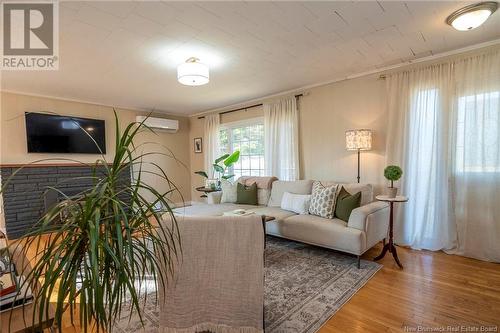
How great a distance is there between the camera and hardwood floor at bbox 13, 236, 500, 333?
5.64ft

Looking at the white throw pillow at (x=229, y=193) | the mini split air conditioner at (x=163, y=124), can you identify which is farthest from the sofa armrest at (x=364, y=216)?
the mini split air conditioner at (x=163, y=124)

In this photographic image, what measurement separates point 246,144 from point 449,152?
337 centimetres

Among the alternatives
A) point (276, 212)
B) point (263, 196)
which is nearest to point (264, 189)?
point (263, 196)

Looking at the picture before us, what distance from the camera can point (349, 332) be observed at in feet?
5.41

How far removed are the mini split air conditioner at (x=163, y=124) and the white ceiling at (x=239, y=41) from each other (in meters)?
1.32

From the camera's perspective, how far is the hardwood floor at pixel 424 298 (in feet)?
5.64

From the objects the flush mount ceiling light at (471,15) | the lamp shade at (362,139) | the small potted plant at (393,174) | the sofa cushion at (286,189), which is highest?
the flush mount ceiling light at (471,15)

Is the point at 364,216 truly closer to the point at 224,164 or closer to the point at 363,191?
the point at 363,191

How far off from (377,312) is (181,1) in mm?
2765

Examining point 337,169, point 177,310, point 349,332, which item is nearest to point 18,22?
point 177,310

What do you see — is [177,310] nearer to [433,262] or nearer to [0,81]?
[433,262]

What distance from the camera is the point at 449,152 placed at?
2854 mm

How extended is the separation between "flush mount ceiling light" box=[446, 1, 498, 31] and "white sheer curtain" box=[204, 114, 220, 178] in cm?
422

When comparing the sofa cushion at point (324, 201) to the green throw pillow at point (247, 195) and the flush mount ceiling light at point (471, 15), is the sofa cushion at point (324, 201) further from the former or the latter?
the flush mount ceiling light at point (471, 15)
